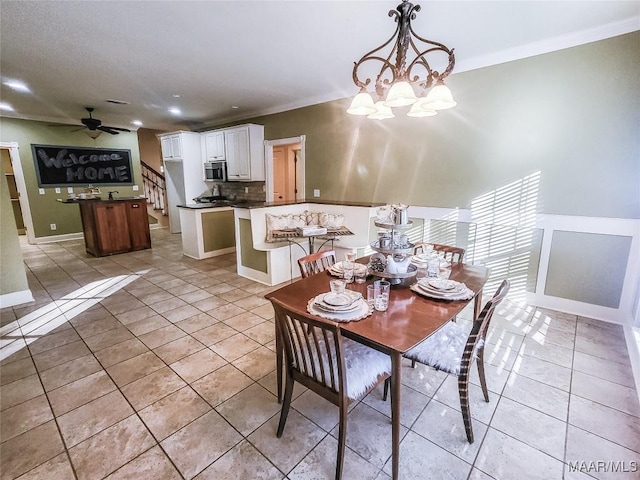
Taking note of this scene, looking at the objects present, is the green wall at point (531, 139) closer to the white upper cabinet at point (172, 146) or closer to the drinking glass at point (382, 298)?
the drinking glass at point (382, 298)

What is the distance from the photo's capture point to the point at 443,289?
5.78ft

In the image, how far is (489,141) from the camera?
3.30 meters

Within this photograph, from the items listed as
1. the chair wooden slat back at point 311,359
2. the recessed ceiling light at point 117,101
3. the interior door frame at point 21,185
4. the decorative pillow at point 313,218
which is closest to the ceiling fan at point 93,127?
the recessed ceiling light at point 117,101

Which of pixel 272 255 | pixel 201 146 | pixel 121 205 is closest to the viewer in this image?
pixel 272 255

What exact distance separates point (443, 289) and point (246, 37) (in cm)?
274

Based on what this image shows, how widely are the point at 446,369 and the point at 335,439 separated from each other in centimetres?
72

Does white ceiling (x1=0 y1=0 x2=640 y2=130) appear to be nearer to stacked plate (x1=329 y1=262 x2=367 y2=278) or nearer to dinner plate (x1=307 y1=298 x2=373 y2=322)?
stacked plate (x1=329 y1=262 x2=367 y2=278)

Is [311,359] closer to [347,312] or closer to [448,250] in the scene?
[347,312]

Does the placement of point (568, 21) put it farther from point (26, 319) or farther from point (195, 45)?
point (26, 319)

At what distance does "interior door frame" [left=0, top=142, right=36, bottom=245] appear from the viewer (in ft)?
19.4

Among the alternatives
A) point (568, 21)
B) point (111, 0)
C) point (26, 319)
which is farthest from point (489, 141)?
point (26, 319)

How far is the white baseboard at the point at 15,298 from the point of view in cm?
333

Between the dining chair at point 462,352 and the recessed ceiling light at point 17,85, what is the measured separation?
5756mm

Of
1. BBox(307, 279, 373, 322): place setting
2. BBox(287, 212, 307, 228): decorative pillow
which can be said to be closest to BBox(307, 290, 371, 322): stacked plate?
BBox(307, 279, 373, 322): place setting
